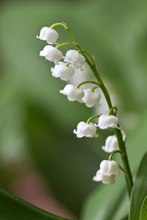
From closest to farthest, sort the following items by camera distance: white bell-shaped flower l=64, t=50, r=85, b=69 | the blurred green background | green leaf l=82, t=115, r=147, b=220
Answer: white bell-shaped flower l=64, t=50, r=85, b=69, green leaf l=82, t=115, r=147, b=220, the blurred green background

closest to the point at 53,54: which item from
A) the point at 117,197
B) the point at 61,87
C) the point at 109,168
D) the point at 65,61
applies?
the point at 65,61

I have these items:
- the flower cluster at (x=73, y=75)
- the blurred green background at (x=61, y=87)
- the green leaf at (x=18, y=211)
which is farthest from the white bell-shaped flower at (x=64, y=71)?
the blurred green background at (x=61, y=87)

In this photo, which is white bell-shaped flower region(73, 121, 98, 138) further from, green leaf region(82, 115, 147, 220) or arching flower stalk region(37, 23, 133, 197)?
green leaf region(82, 115, 147, 220)

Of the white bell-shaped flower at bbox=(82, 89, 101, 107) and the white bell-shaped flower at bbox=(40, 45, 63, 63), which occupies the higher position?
the white bell-shaped flower at bbox=(40, 45, 63, 63)

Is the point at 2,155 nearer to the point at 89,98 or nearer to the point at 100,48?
the point at 100,48

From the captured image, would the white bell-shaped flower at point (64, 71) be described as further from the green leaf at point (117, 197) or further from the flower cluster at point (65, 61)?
the green leaf at point (117, 197)

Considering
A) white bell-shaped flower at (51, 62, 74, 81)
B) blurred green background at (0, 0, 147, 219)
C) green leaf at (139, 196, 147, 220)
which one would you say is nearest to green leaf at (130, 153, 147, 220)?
green leaf at (139, 196, 147, 220)

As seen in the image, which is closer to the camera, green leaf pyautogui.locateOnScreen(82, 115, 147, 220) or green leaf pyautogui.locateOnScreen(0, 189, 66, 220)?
green leaf pyautogui.locateOnScreen(0, 189, 66, 220)
